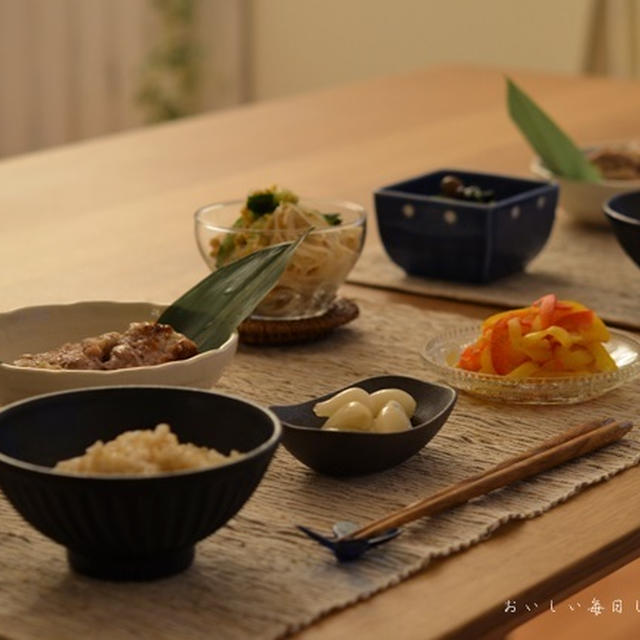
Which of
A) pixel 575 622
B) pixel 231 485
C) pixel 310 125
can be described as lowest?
pixel 575 622

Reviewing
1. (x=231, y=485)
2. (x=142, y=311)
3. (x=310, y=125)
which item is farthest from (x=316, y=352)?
(x=310, y=125)

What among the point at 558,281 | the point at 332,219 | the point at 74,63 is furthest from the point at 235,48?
the point at 332,219

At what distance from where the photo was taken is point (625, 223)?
1.63m

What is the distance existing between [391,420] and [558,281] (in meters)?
0.65

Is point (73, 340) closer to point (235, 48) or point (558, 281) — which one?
point (558, 281)

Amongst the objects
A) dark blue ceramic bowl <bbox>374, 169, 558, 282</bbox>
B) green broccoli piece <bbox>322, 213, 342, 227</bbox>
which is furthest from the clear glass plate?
dark blue ceramic bowl <bbox>374, 169, 558, 282</bbox>


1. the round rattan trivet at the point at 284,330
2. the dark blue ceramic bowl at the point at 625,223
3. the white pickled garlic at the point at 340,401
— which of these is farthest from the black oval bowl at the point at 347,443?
the dark blue ceramic bowl at the point at 625,223

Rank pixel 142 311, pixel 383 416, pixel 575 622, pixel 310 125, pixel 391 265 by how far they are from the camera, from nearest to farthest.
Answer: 1. pixel 383 416
2. pixel 142 311
3. pixel 391 265
4. pixel 575 622
5. pixel 310 125

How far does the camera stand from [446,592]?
36.4 inches

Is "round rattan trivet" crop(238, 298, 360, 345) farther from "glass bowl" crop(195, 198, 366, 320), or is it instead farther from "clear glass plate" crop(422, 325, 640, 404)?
"clear glass plate" crop(422, 325, 640, 404)

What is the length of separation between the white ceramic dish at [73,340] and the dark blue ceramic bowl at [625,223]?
1.94 feet

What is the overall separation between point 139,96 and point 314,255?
134 inches

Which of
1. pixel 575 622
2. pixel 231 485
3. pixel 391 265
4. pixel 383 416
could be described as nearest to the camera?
pixel 231 485

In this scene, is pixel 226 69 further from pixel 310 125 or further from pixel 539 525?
pixel 539 525
